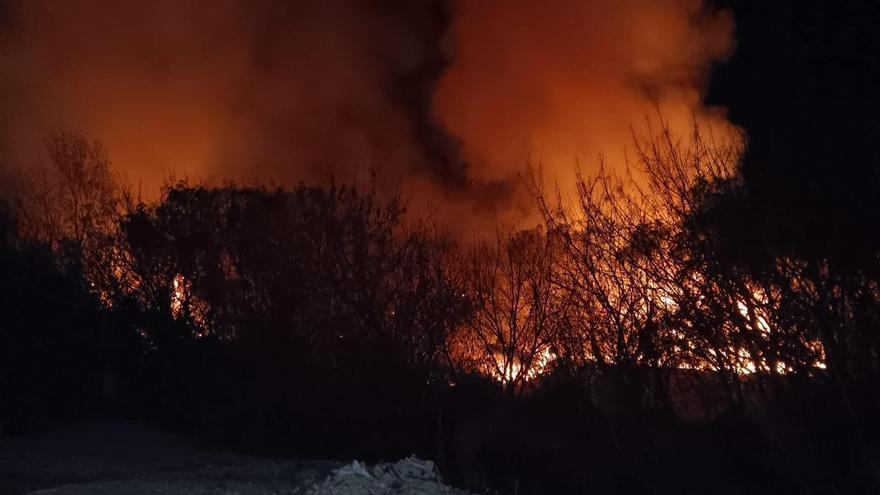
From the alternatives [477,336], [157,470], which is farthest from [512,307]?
[157,470]

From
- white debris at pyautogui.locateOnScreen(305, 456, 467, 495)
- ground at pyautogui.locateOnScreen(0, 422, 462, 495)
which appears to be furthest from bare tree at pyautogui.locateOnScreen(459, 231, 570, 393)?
white debris at pyautogui.locateOnScreen(305, 456, 467, 495)

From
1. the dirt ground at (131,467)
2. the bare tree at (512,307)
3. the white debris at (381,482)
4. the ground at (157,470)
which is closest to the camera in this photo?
the white debris at (381,482)

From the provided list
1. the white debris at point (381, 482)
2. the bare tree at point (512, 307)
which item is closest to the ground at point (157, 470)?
the white debris at point (381, 482)

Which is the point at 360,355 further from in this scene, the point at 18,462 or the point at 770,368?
the point at 770,368

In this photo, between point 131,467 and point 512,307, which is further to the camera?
point 512,307

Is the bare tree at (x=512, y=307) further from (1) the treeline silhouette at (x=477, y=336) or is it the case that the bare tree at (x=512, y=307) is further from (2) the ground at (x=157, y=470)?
(2) the ground at (x=157, y=470)

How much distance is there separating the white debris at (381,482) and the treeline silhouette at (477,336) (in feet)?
7.99

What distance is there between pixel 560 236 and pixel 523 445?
379cm

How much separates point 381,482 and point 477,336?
8153 millimetres

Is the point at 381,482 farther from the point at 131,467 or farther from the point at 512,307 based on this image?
the point at 512,307

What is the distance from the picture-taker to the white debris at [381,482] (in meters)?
11.2

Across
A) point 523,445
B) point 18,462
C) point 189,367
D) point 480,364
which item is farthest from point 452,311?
point 18,462

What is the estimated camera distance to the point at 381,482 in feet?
38.3

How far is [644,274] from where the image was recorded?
539 inches
